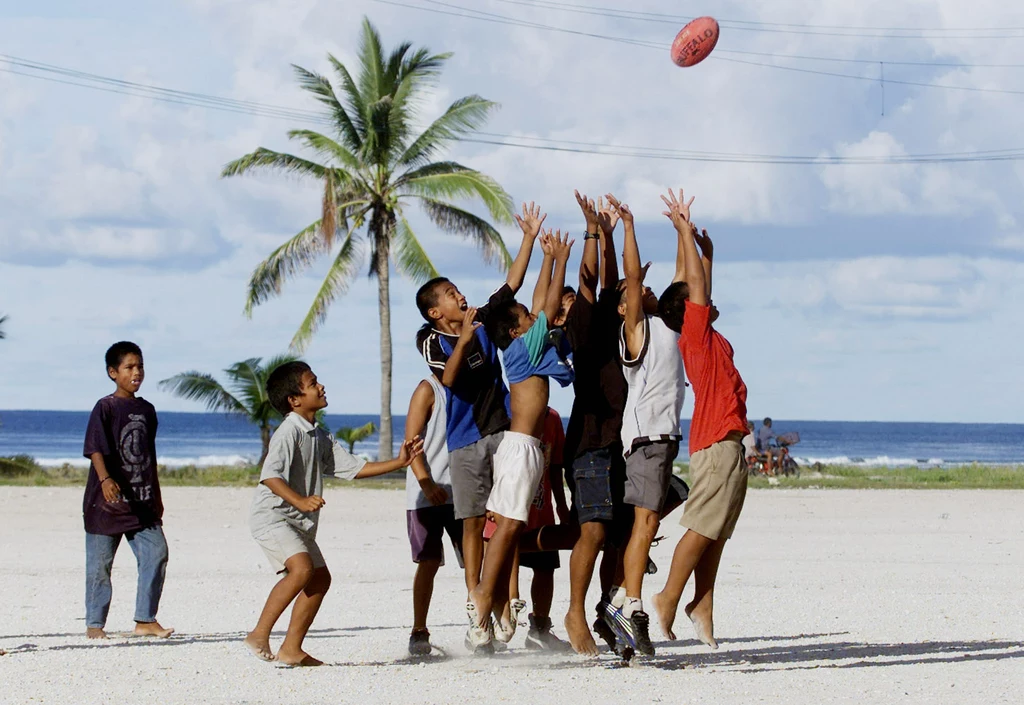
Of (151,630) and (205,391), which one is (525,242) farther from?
(205,391)

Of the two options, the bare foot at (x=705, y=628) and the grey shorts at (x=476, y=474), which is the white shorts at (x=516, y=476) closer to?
the grey shorts at (x=476, y=474)

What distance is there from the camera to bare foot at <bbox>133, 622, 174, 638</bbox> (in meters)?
8.00

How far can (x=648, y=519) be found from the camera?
6.87 meters

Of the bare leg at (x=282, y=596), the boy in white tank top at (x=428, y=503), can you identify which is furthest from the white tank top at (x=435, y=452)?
the bare leg at (x=282, y=596)

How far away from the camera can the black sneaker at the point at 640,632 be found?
259 inches

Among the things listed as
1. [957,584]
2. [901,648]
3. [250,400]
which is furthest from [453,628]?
[250,400]

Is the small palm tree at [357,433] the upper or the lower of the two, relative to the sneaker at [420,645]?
upper

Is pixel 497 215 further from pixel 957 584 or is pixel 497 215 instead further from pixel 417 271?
pixel 957 584

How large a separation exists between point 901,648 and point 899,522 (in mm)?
10508

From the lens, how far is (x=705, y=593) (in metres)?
7.25

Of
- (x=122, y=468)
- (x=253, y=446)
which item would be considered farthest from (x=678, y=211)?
(x=253, y=446)

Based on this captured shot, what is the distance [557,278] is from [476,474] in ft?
3.67

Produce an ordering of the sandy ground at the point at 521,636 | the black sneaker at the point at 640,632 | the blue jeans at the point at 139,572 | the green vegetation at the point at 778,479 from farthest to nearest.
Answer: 1. the green vegetation at the point at 778,479
2. the blue jeans at the point at 139,572
3. the black sneaker at the point at 640,632
4. the sandy ground at the point at 521,636

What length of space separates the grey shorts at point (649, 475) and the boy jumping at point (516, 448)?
0.47 metres
